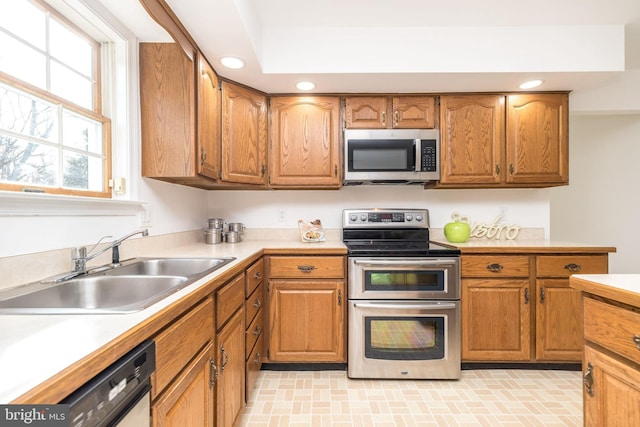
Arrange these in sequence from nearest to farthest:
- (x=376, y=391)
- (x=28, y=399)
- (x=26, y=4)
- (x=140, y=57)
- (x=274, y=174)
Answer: (x=28, y=399), (x=26, y=4), (x=140, y=57), (x=376, y=391), (x=274, y=174)

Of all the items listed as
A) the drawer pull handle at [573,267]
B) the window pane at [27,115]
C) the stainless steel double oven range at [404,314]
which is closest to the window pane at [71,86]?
the window pane at [27,115]

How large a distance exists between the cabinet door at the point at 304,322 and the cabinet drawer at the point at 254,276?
0.15 m

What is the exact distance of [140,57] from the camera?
67.5 inches

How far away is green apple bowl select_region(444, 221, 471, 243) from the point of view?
7.81 feet

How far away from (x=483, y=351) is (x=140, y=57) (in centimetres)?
284

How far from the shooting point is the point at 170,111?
172cm

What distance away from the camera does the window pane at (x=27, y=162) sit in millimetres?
1105

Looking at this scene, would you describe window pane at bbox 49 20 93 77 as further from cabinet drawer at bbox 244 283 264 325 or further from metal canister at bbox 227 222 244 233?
cabinet drawer at bbox 244 283 264 325

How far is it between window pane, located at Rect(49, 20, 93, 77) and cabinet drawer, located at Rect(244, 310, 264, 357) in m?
1.57

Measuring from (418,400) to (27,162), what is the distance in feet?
7.45

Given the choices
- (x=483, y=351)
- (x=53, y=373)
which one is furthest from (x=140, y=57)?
(x=483, y=351)

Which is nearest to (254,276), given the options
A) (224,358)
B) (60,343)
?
(224,358)

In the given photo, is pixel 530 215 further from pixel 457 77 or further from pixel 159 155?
pixel 159 155

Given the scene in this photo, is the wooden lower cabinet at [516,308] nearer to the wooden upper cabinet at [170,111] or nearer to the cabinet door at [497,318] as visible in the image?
the cabinet door at [497,318]
